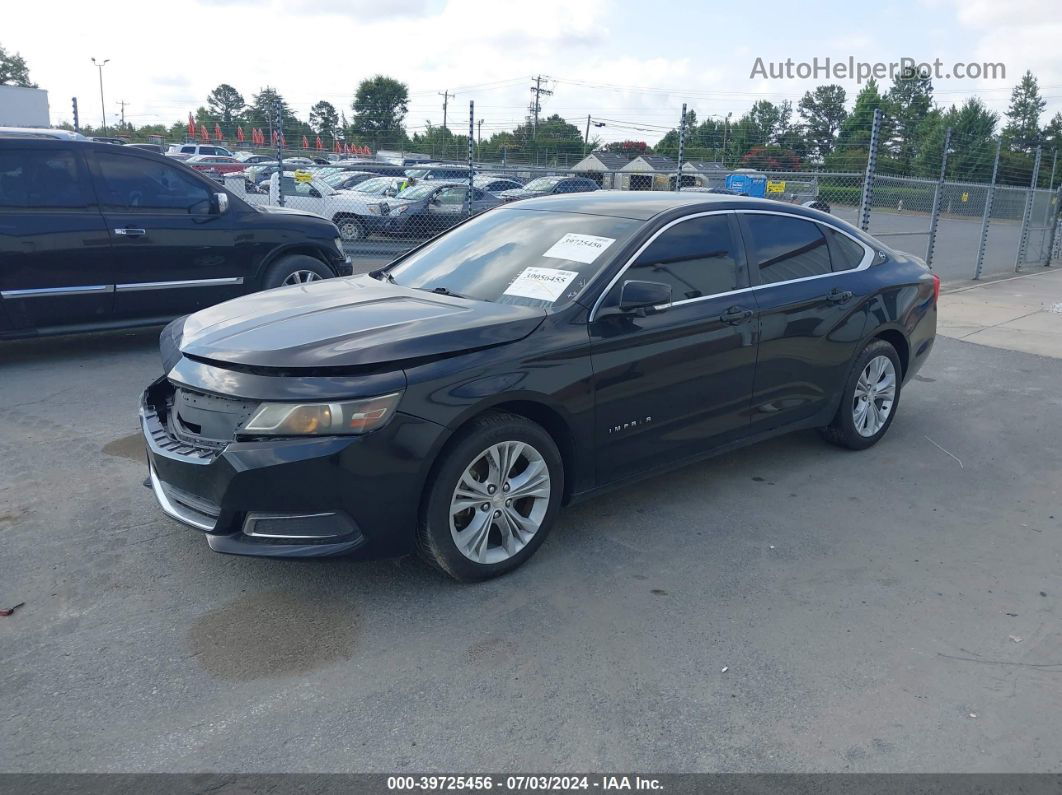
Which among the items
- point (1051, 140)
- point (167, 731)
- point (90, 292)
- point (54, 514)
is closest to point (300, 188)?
point (90, 292)

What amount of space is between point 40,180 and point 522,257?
4.68 metres

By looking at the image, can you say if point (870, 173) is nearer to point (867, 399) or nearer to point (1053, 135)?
point (867, 399)

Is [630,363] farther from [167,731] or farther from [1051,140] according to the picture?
[1051,140]

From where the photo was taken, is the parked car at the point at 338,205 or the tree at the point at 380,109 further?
the tree at the point at 380,109

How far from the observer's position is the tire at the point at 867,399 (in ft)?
18.0

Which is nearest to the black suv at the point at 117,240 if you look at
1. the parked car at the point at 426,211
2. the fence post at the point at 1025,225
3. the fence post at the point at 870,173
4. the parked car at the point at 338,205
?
the fence post at the point at 870,173

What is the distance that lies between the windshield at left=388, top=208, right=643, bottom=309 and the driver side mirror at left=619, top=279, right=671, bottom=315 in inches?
8.6

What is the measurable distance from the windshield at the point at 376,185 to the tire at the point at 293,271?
1462 cm

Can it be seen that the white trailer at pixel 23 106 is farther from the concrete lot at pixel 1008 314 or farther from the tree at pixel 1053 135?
the tree at pixel 1053 135

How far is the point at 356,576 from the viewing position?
12.6 ft

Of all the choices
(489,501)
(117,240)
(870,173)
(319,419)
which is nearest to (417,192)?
(870,173)

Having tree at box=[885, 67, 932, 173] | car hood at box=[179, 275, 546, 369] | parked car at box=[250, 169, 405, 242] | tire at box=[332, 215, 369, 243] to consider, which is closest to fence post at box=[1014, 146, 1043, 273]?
parked car at box=[250, 169, 405, 242]

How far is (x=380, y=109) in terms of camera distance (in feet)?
151
